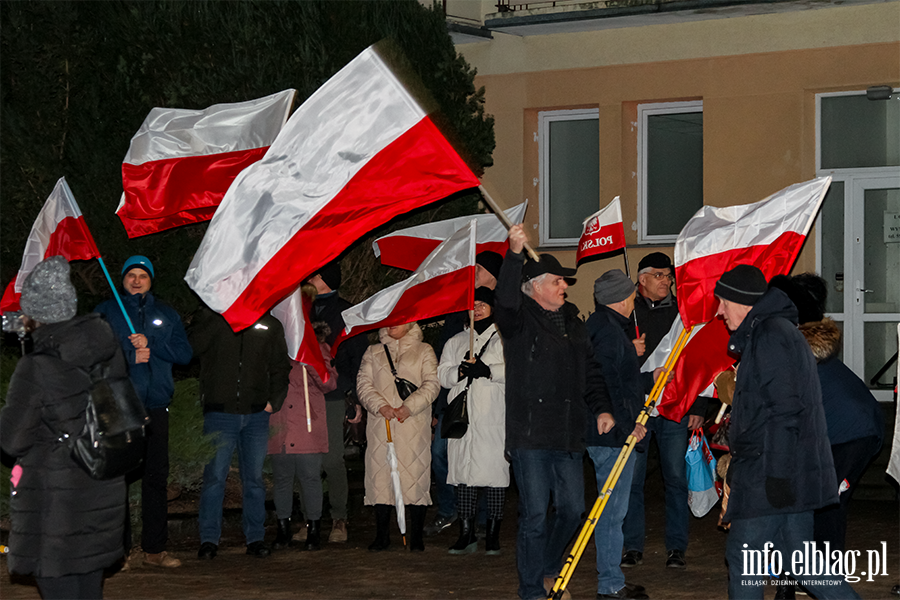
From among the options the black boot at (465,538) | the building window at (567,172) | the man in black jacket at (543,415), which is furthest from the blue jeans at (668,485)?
the building window at (567,172)

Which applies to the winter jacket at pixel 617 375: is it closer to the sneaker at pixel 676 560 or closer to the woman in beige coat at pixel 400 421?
the sneaker at pixel 676 560

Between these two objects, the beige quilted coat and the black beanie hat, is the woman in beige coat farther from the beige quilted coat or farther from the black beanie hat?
the black beanie hat

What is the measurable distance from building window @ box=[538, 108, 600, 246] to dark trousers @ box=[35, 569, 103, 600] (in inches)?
427

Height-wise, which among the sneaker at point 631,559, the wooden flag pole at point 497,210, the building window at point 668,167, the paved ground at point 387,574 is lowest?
the paved ground at point 387,574

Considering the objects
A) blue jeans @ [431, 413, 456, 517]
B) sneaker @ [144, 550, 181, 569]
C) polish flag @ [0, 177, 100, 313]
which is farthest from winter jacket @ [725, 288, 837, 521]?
polish flag @ [0, 177, 100, 313]

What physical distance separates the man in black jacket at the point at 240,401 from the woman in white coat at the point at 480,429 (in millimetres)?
1346

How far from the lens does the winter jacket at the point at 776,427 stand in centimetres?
592

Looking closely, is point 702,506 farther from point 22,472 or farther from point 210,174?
point 22,472

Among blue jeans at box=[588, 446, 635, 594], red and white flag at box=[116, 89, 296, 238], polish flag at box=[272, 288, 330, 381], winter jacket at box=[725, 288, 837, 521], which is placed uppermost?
red and white flag at box=[116, 89, 296, 238]

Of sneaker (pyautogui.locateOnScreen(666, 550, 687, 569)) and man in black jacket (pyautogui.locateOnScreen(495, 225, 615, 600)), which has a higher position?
man in black jacket (pyautogui.locateOnScreen(495, 225, 615, 600))

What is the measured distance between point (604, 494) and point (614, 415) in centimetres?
54

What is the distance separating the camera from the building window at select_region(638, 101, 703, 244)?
15.2 metres

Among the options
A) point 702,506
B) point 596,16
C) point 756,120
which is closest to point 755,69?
point 756,120

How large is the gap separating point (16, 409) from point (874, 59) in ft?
37.1
